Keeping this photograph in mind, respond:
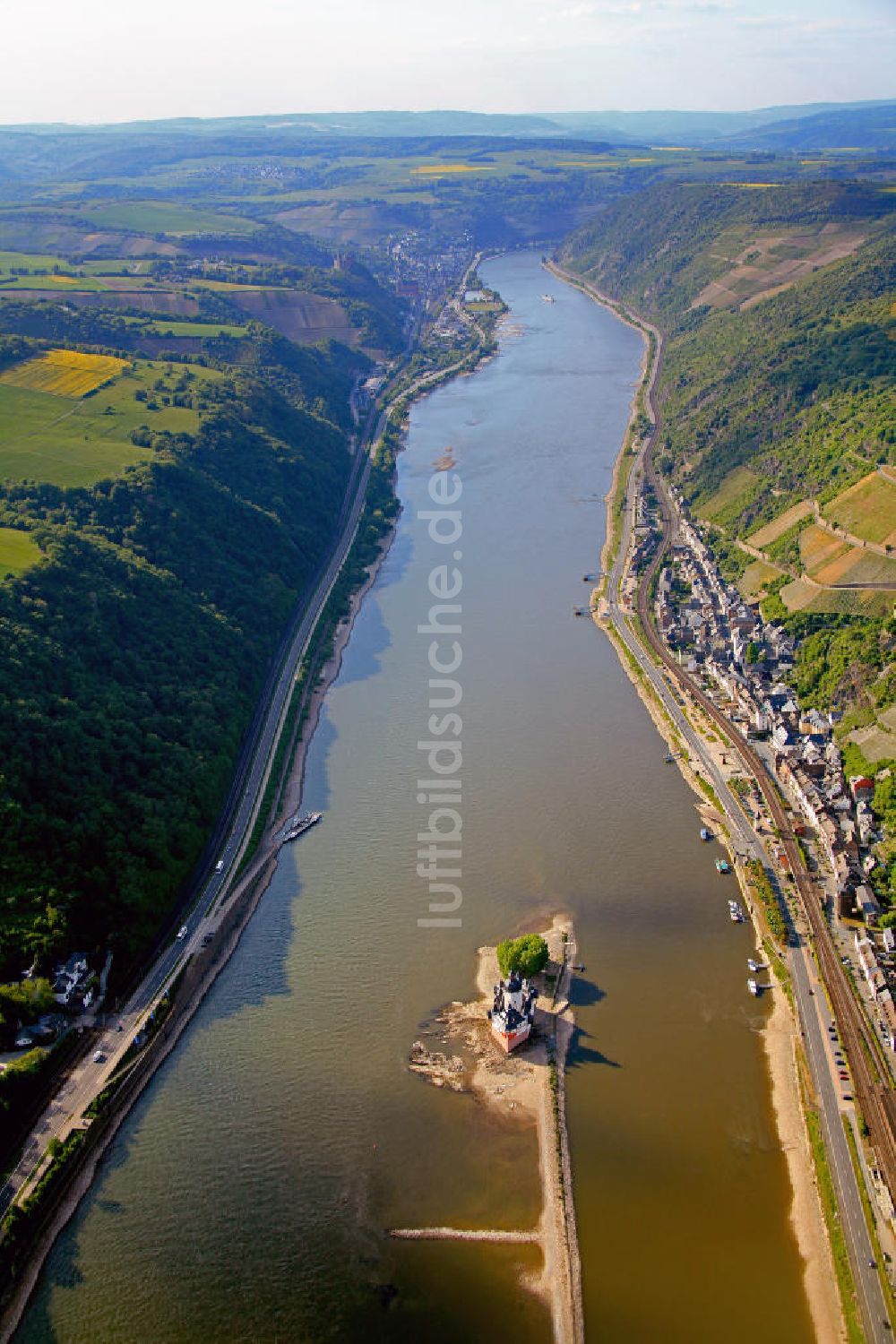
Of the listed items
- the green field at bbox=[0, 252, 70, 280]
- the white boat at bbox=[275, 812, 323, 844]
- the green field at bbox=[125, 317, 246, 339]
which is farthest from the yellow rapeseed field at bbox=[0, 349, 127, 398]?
the white boat at bbox=[275, 812, 323, 844]

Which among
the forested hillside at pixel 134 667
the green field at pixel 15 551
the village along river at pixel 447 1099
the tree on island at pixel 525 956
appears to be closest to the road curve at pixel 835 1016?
the village along river at pixel 447 1099

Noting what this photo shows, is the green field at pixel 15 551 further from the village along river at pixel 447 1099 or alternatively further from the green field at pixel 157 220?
the green field at pixel 157 220

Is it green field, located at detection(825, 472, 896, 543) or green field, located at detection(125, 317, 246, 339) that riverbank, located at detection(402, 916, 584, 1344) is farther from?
green field, located at detection(125, 317, 246, 339)

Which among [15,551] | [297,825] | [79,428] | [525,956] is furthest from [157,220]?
[525,956]

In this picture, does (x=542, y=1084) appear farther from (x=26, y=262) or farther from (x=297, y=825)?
(x=26, y=262)

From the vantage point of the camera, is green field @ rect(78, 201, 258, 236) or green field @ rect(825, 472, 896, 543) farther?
green field @ rect(78, 201, 258, 236)
